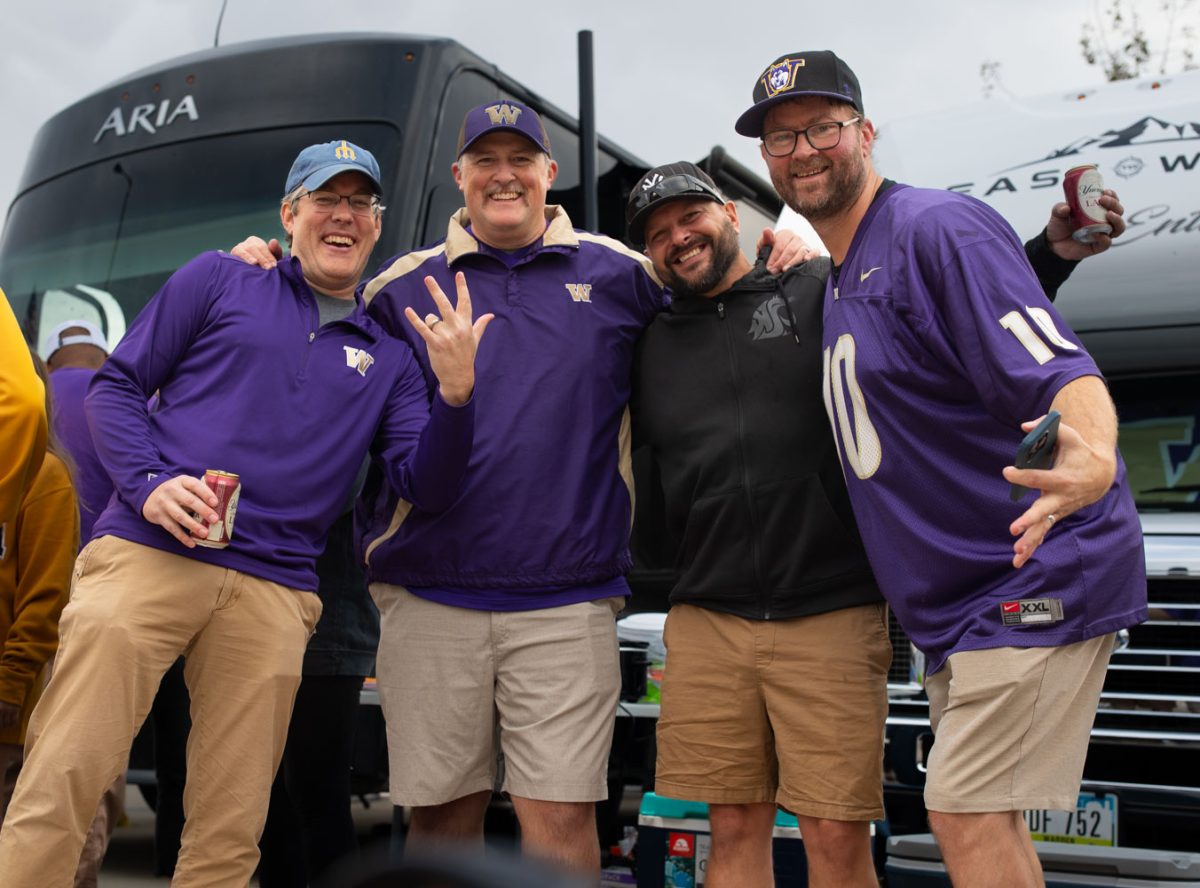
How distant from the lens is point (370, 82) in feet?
18.5

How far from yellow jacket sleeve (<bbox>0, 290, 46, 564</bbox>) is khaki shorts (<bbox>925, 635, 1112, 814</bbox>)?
2167 mm

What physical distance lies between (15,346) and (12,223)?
3.68m

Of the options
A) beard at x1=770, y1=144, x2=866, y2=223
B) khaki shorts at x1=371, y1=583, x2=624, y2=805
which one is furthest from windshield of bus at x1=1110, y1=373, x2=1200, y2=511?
khaki shorts at x1=371, y1=583, x2=624, y2=805

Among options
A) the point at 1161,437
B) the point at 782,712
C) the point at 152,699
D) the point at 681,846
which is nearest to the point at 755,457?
the point at 782,712

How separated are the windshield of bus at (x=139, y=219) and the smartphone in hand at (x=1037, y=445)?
3.52 m

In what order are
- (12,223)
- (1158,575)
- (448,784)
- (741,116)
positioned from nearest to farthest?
1. (741,116)
2. (448,784)
3. (1158,575)
4. (12,223)

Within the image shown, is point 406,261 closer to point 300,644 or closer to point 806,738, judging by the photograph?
point 300,644

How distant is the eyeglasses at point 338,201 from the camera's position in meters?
3.85

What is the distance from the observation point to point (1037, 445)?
2.55 metres

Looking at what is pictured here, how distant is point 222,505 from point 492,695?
39.7 inches

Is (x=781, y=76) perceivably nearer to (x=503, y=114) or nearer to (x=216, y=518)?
(x=503, y=114)

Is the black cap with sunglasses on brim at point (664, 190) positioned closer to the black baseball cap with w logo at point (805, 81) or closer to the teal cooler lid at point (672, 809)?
the black baseball cap with w logo at point (805, 81)

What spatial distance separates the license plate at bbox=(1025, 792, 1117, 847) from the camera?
14.1 feet

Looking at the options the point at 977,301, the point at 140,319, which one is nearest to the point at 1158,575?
the point at 977,301
